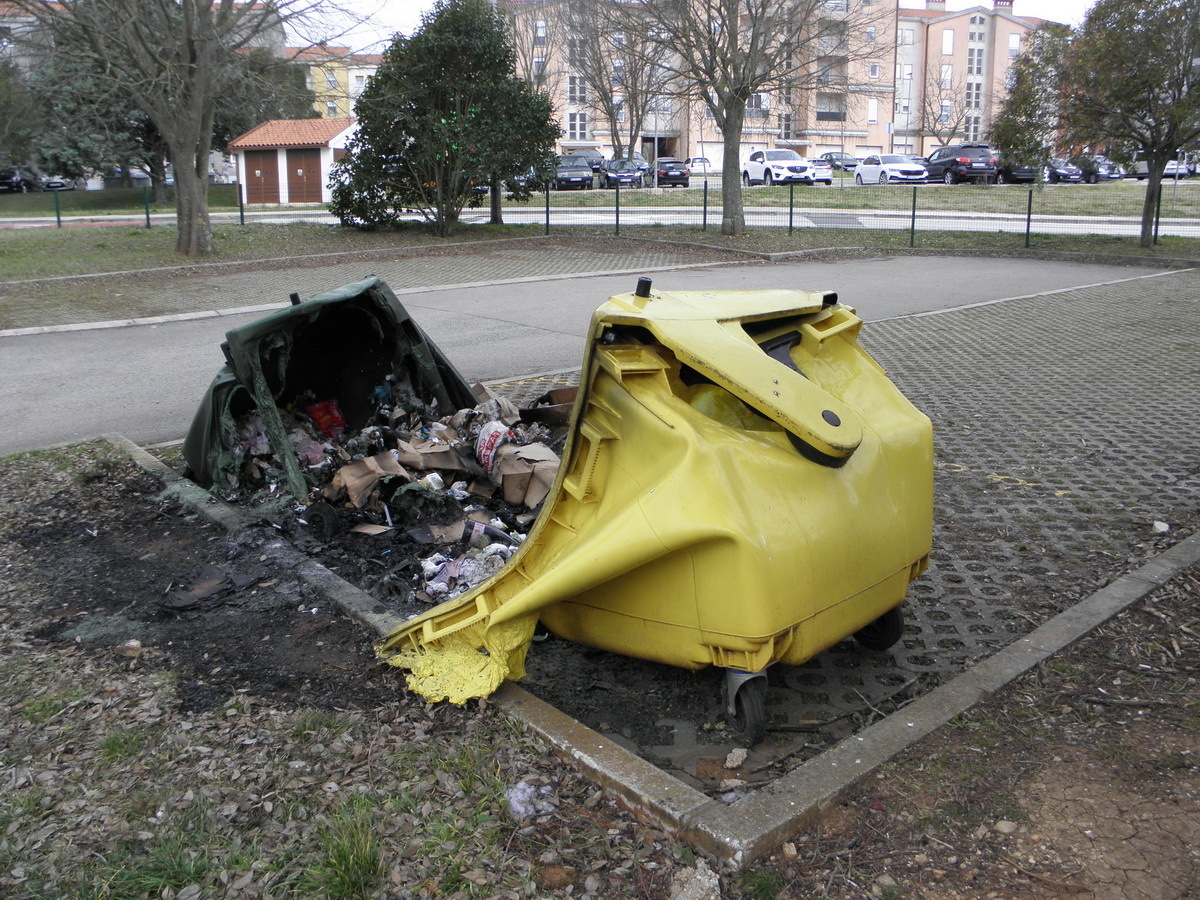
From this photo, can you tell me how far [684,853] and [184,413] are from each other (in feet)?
20.0

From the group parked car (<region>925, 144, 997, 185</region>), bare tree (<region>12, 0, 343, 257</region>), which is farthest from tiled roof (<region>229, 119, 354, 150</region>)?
bare tree (<region>12, 0, 343, 257</region>)

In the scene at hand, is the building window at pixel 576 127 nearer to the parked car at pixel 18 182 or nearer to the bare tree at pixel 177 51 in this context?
the parked car at pixel 18 182

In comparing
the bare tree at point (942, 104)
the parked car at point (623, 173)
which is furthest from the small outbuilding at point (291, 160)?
the bare tree at point (942, 104)

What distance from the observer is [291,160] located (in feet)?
161

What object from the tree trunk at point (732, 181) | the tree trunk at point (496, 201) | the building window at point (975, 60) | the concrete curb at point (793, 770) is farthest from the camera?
the building window at point (975, 60)

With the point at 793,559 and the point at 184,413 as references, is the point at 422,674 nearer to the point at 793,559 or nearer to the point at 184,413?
the point at 793,559

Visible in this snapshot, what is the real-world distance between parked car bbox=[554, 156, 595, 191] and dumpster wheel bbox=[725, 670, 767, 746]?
41.8m

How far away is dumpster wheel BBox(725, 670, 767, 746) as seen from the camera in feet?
10.7

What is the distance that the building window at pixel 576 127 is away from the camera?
3068 inches

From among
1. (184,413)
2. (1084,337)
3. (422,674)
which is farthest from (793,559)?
(1084,337)

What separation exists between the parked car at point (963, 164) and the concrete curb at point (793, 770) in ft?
132

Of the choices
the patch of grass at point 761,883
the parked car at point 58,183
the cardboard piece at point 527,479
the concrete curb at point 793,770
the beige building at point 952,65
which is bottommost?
the patch of grass at point 761,883

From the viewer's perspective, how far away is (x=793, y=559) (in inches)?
119

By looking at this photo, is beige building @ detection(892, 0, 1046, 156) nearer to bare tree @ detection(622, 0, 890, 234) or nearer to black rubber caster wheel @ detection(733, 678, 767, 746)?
bare tree @ detection(622, 0, 890, 234)
